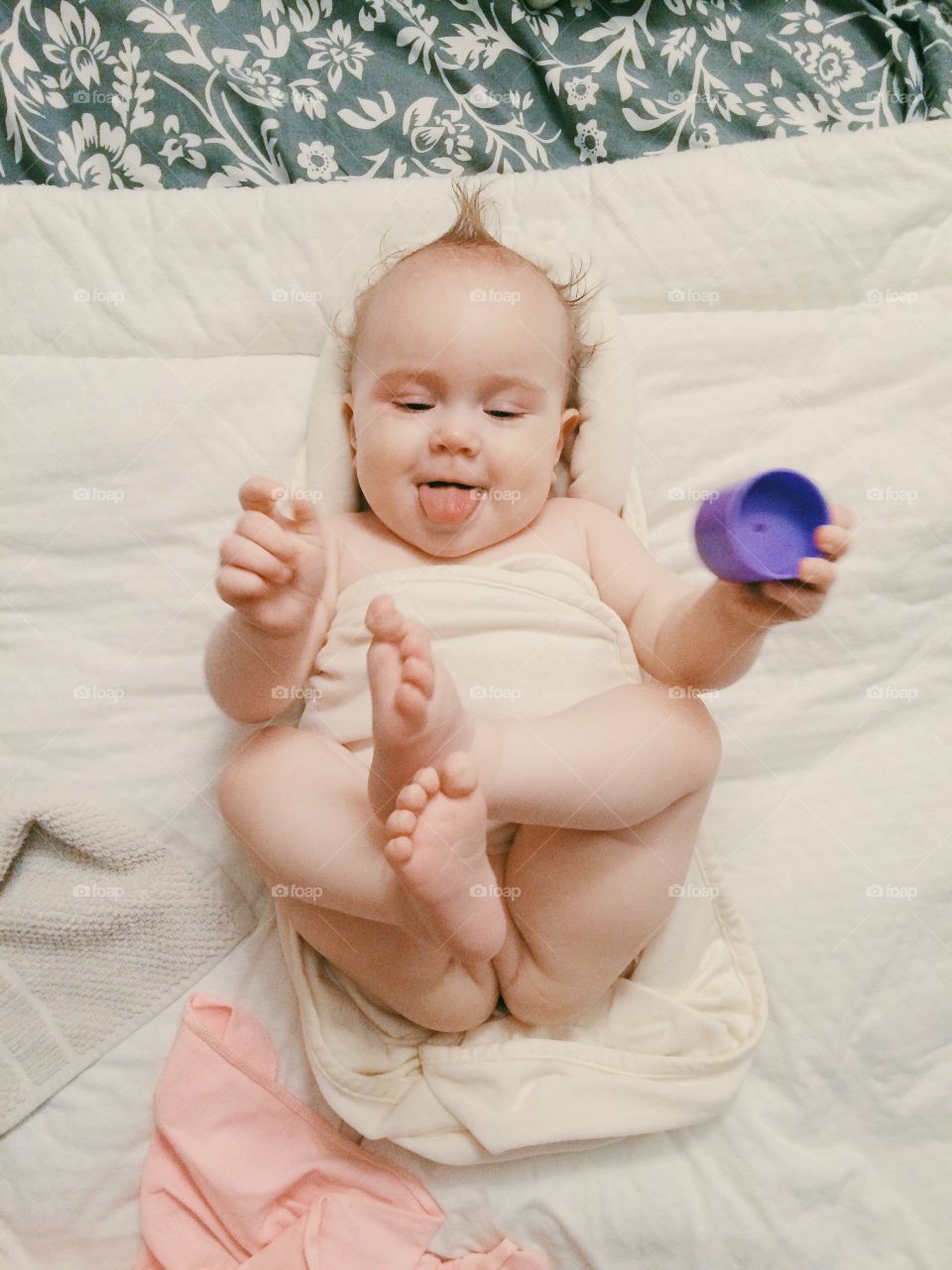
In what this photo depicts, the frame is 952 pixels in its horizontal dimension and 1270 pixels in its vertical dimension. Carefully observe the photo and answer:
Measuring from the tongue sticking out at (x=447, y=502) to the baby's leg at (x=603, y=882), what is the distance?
11.1 inches

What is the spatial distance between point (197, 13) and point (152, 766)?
1063 mm

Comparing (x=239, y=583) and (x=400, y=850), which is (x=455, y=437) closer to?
(x=239, y=583)

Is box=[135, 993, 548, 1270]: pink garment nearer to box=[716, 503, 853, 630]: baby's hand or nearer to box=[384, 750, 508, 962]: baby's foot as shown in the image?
box=[384, 750, 508, 962]: baby's foot

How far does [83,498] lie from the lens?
1.31 metres

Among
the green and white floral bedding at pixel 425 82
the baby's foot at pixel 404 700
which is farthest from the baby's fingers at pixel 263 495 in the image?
the green and white floral bedding at pixel 425 82

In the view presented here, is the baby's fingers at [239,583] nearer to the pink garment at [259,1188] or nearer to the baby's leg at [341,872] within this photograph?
the baby's leg at [341,872]

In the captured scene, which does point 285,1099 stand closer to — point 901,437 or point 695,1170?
point 695,1170

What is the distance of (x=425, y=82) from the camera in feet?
4.86

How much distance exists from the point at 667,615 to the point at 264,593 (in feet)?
1.40

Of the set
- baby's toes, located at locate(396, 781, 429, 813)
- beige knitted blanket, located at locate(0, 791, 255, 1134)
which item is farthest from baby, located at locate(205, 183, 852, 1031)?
beige knitted blanket, located at locate(0, 791, 255, 1134)

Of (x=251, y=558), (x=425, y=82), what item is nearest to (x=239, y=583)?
(x=251, y=558)

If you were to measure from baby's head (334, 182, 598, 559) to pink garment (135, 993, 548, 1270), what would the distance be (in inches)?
24.1

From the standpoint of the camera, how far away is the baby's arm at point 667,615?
94 cm

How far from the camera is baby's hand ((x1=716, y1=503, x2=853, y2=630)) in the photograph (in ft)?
2.67
